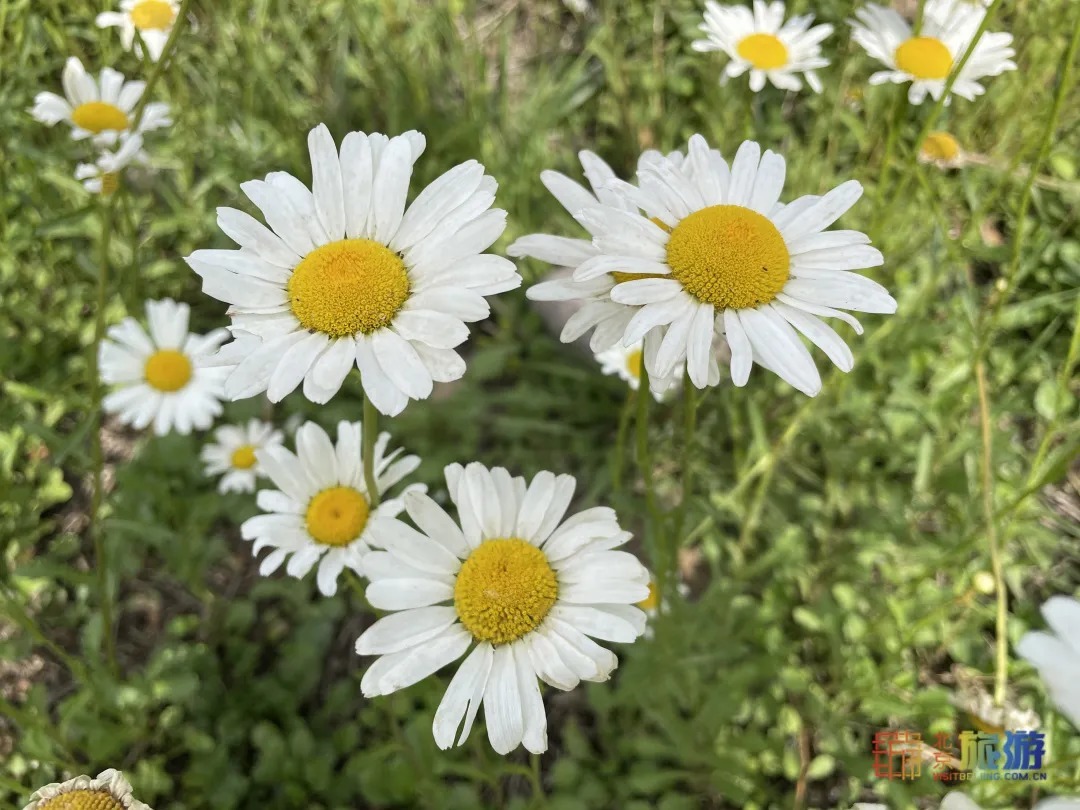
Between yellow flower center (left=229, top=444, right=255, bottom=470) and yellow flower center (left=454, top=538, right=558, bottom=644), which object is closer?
yellow flower center (left=454, top=538, right=558, bottom=644)

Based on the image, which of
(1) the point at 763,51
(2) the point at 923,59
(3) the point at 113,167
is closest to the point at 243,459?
(3) the point at 113,167

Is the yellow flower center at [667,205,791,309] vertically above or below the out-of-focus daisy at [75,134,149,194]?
below

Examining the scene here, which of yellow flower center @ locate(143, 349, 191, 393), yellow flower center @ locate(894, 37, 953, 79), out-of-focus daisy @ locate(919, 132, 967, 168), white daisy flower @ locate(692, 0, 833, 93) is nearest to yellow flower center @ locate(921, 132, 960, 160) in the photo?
out-of-focus daisy @ locate(919, 132, 967, 168)

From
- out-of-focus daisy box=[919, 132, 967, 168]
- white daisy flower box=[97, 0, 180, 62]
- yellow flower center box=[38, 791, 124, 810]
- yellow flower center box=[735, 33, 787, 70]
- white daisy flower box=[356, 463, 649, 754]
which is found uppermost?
white daisy flower box=[97, 0, 180, 62]

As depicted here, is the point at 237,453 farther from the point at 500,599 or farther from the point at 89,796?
the point at 500,599

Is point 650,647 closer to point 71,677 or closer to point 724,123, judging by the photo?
point 71,677

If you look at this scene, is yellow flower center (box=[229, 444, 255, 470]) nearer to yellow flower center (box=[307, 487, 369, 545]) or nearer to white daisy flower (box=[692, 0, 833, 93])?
yellow flower center (box=[307, 487, 369, 545])

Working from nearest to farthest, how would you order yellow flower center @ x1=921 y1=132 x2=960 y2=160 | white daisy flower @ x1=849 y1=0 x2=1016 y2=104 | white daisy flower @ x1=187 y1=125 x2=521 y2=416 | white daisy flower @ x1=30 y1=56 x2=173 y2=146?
white daisy flower @ x1=187 y1=125 x2=521 y2=416 < white daisy flower @ x1=849 y1=0 x2=1016 y2=104 < white daisy flower @ x1=30 y1=56 x2=173 y2=146 < yellow flower center @ x1=921 y1=132 x2=960 y2=160
